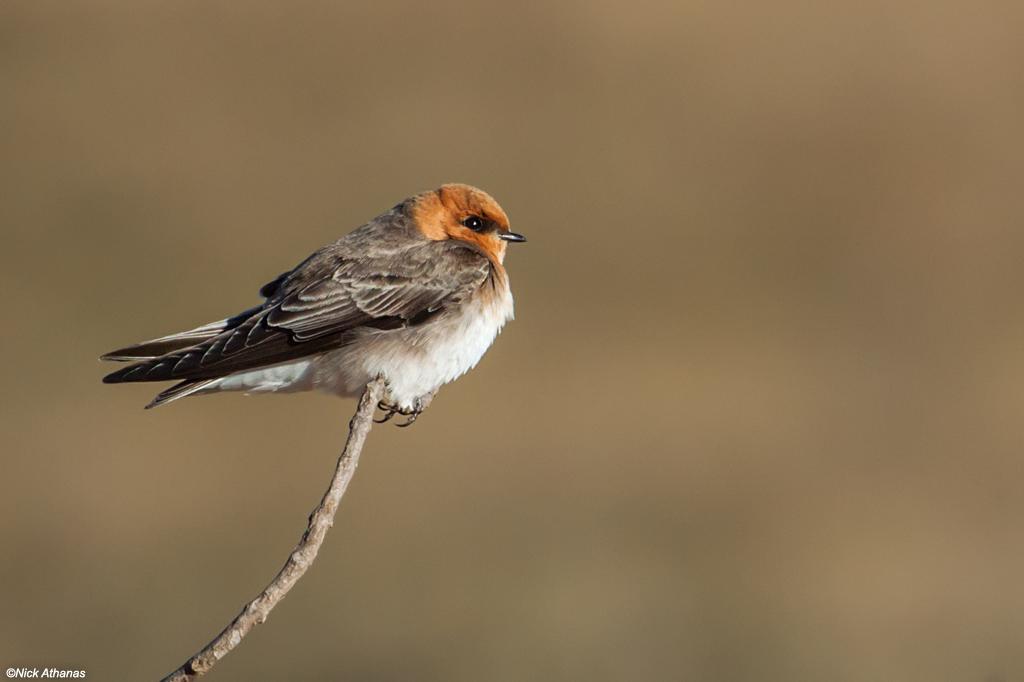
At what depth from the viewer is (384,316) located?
6555 mm

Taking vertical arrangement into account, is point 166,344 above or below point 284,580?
above

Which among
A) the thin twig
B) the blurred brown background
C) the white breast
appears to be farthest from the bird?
the blurred brown background

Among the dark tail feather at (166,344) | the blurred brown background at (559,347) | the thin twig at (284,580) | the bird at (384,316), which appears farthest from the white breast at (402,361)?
the blurred brown background at (559,347)

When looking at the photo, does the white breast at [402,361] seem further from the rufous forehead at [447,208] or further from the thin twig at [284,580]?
the thin twig at [284,580]

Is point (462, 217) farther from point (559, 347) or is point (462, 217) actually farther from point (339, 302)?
point (559, 347)

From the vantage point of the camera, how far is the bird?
6199mm

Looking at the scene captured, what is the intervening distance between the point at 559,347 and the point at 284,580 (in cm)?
1439

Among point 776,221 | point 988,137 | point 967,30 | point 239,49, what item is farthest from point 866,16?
point 239,49

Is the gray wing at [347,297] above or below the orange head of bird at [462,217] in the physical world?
below

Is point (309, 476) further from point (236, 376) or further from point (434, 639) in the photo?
point (236, 376)

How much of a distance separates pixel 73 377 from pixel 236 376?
10.5 meters

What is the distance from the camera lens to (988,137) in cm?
2264

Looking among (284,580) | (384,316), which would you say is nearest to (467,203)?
(384,316)

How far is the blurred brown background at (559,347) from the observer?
429 inches
